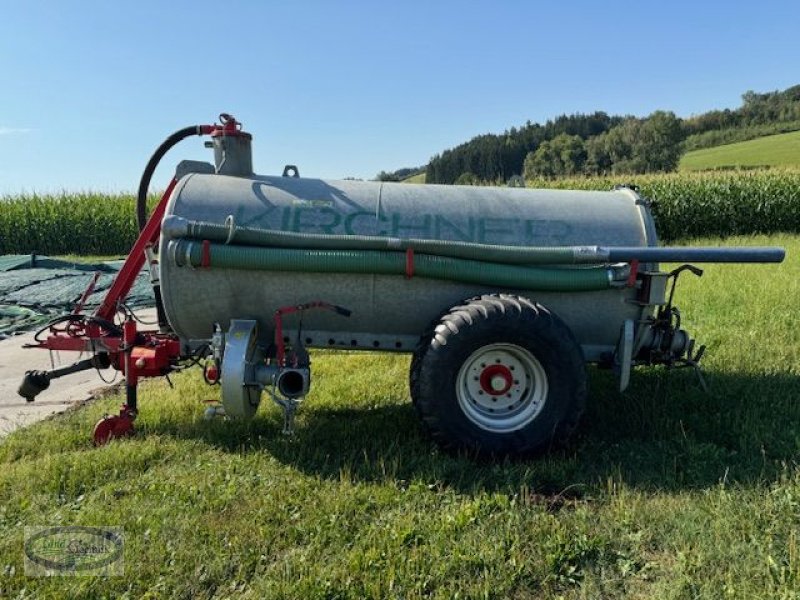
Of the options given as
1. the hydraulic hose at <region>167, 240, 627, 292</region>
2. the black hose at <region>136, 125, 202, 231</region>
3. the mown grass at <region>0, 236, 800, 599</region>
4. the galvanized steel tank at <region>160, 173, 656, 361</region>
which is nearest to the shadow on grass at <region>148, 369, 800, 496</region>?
the mown grass at <region>0, 236, 800, 599</region>

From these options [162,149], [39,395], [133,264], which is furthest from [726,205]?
[39,395]

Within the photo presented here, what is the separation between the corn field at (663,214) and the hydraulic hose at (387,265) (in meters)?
15.8

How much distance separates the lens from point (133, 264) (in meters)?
4.29

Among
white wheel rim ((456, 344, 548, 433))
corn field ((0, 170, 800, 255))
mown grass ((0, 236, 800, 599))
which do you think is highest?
corn field ((0, 170, 800, 255))

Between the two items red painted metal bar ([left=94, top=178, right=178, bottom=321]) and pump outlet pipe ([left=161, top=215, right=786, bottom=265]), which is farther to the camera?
red painted metal bar ([left=94, top=178, right=178, bottom=321])

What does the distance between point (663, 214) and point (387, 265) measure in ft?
56.0

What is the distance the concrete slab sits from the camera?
191 inches

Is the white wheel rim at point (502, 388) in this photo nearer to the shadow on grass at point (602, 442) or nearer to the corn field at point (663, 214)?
the shadow on grass at point (602, 442)

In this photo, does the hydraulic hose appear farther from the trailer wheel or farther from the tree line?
the tree line

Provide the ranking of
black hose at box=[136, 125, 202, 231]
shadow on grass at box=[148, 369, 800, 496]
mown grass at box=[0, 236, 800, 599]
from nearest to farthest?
mown grass at box=[0, 236, 800, 599]
shadow on grass at box=[148, 369, 800, 496]
black hose at box=[136, 125, 202, 231]

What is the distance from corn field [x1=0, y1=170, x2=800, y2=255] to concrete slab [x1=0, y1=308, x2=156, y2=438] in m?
12.6

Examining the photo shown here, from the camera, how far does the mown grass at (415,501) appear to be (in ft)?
8.32

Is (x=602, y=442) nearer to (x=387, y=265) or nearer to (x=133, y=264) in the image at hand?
(x=387, y=265)

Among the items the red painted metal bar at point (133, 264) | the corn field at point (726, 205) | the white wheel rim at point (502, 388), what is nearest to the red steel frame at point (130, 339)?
the red painted metal bar at point (133, 264)
